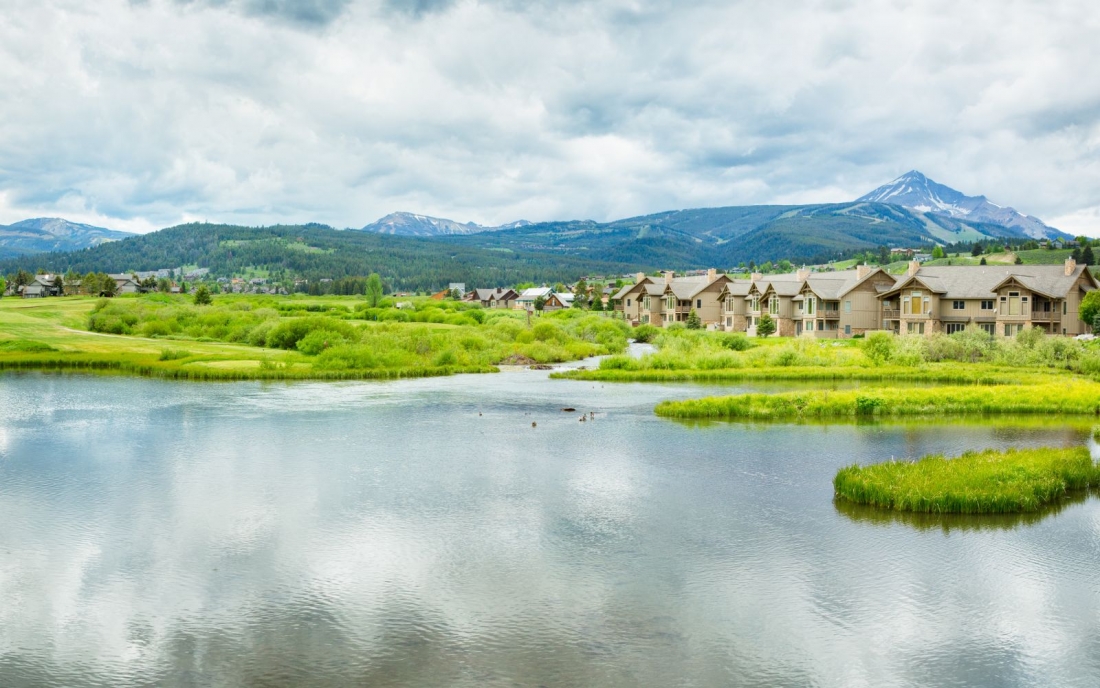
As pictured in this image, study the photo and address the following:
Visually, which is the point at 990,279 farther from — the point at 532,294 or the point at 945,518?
the point at 532,294

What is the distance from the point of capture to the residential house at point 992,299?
63.4 meters

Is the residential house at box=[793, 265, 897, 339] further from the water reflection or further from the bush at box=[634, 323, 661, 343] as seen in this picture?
the water reflection

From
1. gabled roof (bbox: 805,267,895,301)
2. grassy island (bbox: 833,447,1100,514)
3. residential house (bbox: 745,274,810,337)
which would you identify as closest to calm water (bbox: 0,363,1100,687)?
grassy island (bbox: 833,447,1100,514)

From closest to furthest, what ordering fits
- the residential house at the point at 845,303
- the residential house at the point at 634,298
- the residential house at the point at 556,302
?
1. the residential house at the point at 845,303
2. the residential house at the point at 634,298
3. the residential house at the point at 556,302

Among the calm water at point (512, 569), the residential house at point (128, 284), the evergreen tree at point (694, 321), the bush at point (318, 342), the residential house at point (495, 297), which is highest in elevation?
the residential house at point (128, 284)

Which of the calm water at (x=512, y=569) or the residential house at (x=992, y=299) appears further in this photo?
the residential house at (x=992, y=299)

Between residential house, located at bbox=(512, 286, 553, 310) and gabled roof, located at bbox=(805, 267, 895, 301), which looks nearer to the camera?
gabled roof, located at bbox=(805, 267, 895, 301)

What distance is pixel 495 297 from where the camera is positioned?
172625 mm

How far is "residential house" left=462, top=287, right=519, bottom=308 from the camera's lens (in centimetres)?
16811

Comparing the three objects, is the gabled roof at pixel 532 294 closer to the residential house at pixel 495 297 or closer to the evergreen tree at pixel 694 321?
the residential house at pixel 495 297

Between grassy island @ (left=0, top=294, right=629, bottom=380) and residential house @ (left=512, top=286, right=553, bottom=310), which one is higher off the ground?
residential house @ (left=512, top=286, right=553, bottom=310)

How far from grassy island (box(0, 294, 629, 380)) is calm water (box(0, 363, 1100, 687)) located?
2309cm

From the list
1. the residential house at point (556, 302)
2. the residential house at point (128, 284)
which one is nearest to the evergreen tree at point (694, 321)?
the residential house at point (556, 302)

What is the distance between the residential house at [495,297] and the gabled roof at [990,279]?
103995 millimetres
